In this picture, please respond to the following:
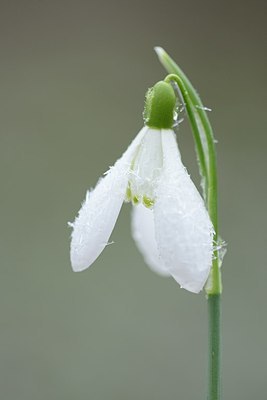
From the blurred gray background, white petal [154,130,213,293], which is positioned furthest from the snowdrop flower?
the blurred gray background

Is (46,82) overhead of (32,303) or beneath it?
overhead

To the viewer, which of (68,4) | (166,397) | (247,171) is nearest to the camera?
(166,397)

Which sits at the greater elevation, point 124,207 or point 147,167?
point 124,207

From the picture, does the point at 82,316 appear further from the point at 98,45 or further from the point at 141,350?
the point at 98,45

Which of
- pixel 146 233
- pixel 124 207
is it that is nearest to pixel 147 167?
pixel 146 233

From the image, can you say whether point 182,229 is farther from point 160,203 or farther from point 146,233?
point 146,233

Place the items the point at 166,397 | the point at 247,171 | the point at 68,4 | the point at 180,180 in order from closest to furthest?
Answer: the point at 180,180 → the point at 166,397 → the point at 247,171 → the point at 68,4

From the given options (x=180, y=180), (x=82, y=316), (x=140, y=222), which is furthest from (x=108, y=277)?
(x=180, y=180)
